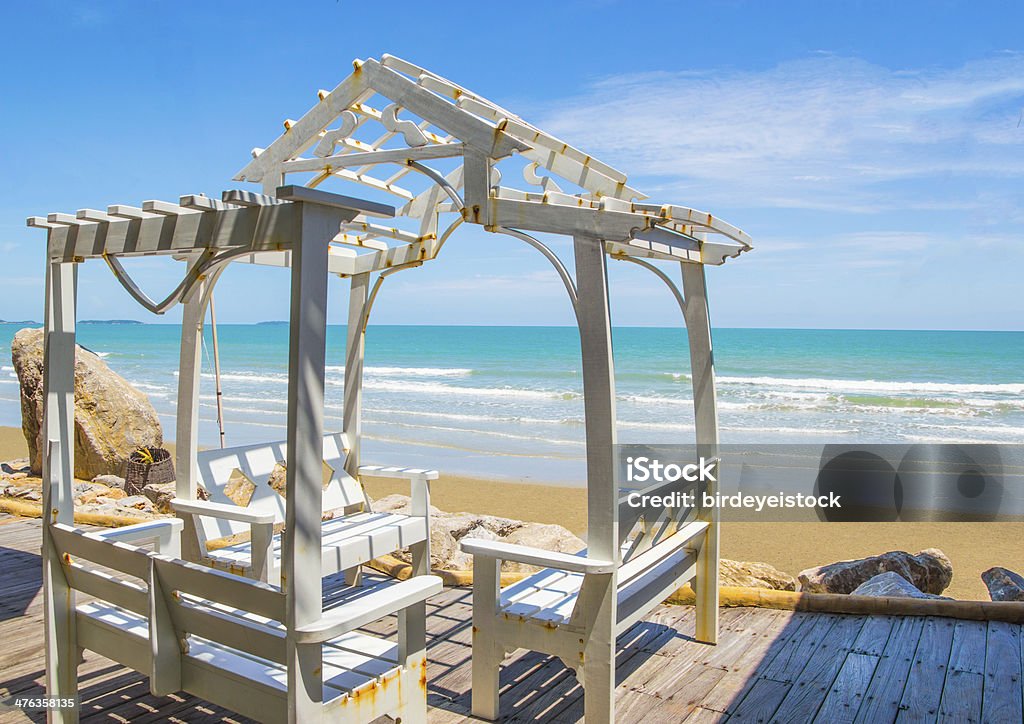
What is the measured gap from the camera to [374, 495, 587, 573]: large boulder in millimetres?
5379

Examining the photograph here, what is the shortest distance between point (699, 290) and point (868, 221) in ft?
134

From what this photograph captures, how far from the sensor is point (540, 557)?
299 cm

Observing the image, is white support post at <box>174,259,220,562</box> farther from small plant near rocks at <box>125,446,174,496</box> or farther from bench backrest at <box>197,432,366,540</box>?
small plant near rocks at <box>125,446,174,496</box>

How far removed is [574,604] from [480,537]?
110 inches

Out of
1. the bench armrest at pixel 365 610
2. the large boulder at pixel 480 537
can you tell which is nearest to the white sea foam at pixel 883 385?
the large boulder at pixel 480 537

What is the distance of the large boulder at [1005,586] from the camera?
189 inches

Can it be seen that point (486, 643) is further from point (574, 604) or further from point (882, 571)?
point (882, 571)

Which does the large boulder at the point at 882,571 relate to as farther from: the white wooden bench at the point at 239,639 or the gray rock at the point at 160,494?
the gray rock at the point at 160,494

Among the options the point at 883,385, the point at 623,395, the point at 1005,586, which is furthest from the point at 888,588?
the point at 883,385

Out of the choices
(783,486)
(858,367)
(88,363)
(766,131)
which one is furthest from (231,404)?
(766,131)

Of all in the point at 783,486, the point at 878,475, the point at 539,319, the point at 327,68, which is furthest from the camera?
the point at 539,319

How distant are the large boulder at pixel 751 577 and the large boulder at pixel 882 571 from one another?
0.67 ft

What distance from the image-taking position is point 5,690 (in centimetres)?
338

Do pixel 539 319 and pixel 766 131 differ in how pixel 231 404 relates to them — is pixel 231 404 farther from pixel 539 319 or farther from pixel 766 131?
pixel 539 319
